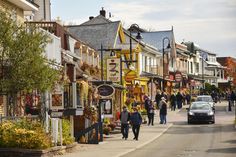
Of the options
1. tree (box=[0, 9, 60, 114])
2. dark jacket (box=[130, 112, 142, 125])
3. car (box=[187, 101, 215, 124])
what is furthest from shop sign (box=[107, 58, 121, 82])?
tree (box=[0, 9, 60, 114])

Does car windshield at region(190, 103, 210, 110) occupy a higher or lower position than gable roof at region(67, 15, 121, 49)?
lower

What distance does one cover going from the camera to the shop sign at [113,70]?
36594mm

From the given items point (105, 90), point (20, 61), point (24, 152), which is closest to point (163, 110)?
point (105, 90)

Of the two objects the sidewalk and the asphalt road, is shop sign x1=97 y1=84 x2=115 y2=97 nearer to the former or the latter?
the sidewalk

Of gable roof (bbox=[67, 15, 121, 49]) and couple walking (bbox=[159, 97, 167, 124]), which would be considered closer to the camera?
couple walking (bbox=[159, 97, 167, 124])

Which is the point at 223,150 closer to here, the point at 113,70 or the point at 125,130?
the point at 125,130

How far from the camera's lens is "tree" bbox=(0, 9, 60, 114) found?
2059 centimetres

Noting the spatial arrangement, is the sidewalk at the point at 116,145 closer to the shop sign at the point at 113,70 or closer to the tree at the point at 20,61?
the tree at the point at 20,61

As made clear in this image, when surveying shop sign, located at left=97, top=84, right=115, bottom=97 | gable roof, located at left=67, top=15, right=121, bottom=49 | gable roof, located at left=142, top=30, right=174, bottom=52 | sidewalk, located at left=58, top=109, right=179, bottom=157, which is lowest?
sidewalk, located at left=58, top=109, right=179, bottom=157

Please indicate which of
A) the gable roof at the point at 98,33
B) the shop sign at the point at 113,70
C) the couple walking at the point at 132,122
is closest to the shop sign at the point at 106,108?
the couple walking at the point at 132,122

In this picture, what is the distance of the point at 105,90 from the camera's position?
30.4 metres

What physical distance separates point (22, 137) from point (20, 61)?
2.57 m

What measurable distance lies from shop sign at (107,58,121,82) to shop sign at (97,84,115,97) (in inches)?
233

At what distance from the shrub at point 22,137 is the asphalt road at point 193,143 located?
3423 millimetres
